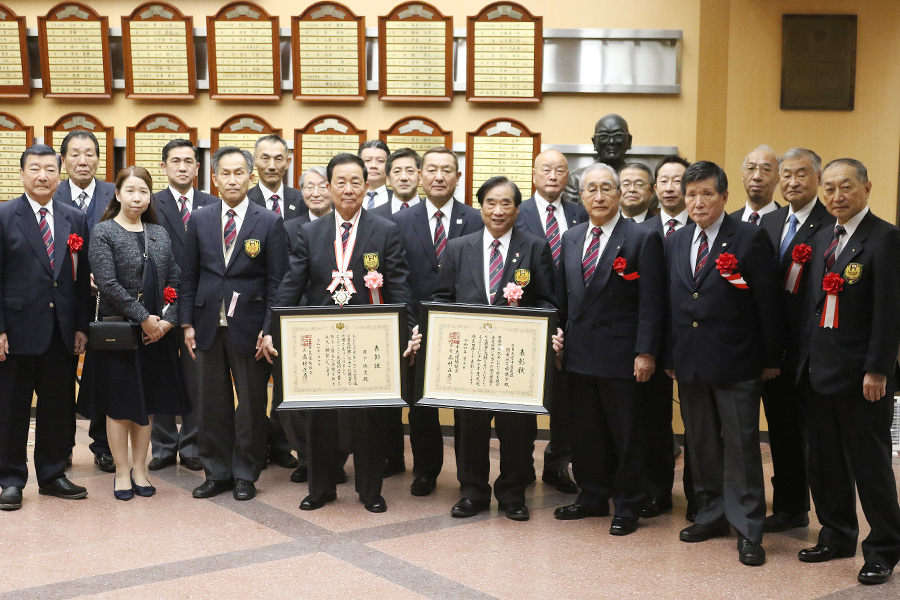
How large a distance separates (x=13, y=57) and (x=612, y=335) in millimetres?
5788

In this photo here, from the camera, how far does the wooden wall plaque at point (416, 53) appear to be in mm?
6863

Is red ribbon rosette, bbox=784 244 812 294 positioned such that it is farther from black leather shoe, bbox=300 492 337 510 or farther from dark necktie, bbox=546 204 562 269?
black leather shoe, bbox=300 492 337 510

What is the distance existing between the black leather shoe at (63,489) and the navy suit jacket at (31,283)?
73cm

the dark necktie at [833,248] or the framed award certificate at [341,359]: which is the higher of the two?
the dark necktie at [833,248]

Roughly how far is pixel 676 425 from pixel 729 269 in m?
2.32

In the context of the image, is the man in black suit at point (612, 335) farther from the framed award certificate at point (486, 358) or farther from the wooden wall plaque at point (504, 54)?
the wooden wall plaque at point (504, 54)

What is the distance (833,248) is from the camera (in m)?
3.81

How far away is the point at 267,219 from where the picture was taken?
477 centimetres

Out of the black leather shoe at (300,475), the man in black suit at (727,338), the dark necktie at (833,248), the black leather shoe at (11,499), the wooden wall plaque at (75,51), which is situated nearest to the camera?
the dark necktie at (833,248)

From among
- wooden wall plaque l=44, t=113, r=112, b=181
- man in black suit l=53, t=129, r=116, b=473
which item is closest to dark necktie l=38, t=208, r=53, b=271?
man in black suit l=53, t=129, r=116, b=473

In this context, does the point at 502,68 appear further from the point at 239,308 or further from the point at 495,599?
the point at 495,599

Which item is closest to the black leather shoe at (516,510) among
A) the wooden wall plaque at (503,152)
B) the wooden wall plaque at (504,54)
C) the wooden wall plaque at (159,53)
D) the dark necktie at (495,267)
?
the dark necktie at (495,267)

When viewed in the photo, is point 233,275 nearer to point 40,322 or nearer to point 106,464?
point 40,322

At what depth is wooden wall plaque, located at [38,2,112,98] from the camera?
718 cm
